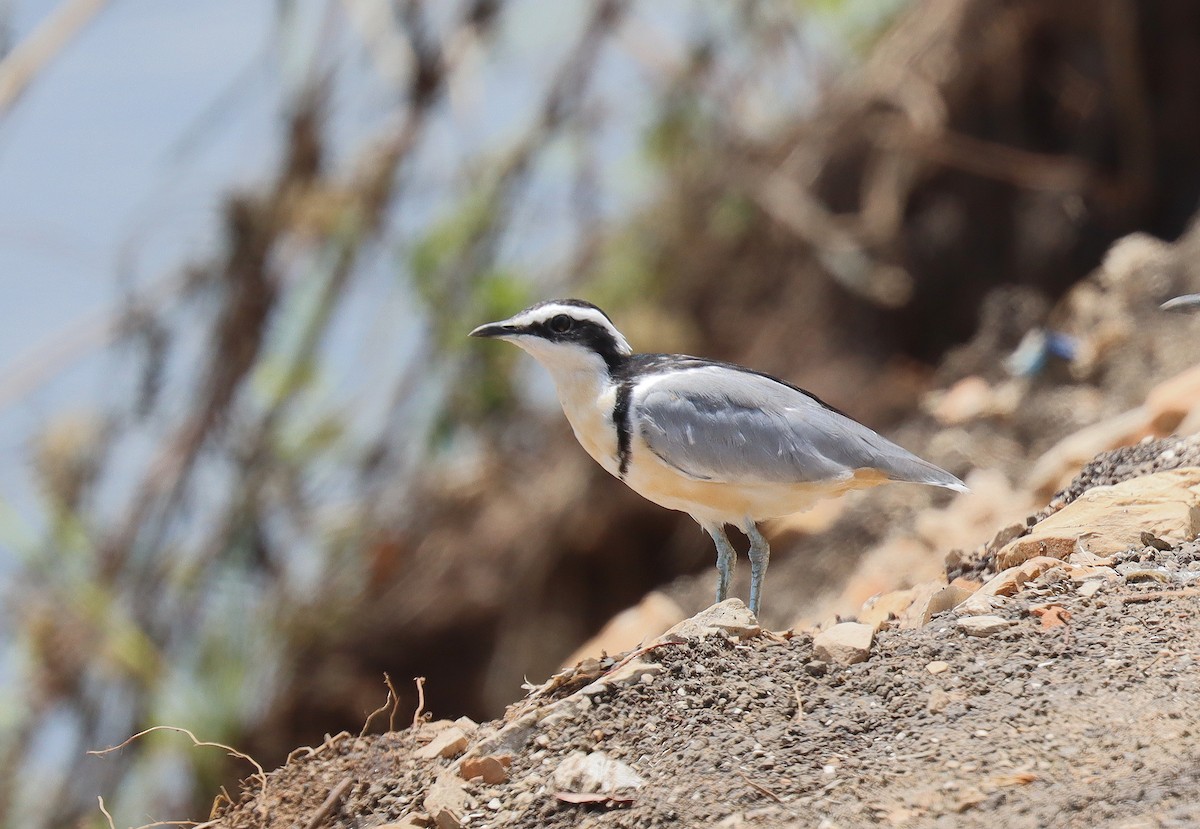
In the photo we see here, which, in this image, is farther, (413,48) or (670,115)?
(670,115)

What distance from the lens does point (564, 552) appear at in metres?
8.45

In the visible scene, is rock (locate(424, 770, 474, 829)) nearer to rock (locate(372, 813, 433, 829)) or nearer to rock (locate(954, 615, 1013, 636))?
rock (locate(372, 813, 433, 829))

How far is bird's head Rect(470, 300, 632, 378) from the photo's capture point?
4566mm

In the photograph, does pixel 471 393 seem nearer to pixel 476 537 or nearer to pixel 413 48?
pixel 476 537

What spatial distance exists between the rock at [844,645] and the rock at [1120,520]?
2.40 ft

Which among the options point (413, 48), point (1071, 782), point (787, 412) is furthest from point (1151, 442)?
point (413, 48)

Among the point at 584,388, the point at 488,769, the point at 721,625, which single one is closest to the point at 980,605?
the point at 721,625

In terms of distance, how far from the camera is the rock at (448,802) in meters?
3.13

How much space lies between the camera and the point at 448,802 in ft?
10.4

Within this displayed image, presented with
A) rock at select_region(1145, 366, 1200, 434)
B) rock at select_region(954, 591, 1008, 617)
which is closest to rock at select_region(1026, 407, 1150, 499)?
rock at select_region(1145, 366, 1200, 434)

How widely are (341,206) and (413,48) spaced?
968 mm

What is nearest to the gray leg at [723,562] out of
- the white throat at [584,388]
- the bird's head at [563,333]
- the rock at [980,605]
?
the white throat at [584,388]

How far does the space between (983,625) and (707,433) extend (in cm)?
121

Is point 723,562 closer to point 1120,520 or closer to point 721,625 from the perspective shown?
point 721,625
